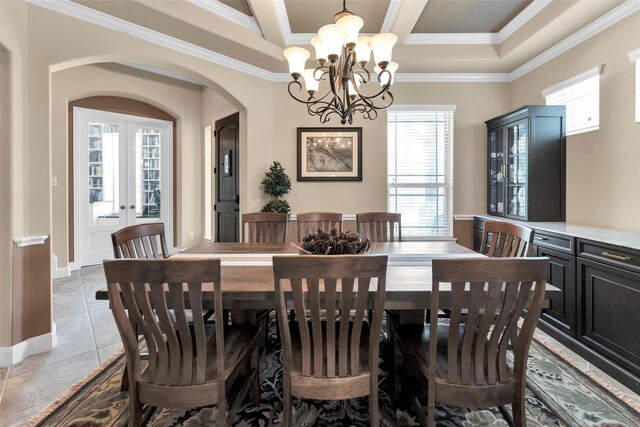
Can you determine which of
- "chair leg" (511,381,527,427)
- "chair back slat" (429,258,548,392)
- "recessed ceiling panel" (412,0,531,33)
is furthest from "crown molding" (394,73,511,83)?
"chair leg" (511,381,527,427)

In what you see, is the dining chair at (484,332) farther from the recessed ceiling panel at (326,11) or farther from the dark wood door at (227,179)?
the dark wood door at (227,179)

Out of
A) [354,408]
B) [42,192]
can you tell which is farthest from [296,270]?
[42,192]

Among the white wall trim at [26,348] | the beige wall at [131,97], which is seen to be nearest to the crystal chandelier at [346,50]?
the white wall trim at [26,348]

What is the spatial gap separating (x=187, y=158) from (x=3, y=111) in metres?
3.57

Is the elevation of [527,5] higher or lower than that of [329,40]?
higher

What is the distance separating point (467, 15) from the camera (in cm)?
339

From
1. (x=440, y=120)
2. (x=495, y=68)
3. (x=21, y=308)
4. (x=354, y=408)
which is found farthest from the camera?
(x=440, y=120)

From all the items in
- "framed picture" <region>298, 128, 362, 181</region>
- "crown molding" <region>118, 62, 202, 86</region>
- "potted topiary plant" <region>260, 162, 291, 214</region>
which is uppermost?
"crown molding" <region>118, 62, 202, 86</region>

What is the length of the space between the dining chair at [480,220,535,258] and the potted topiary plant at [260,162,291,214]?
8.03 feet

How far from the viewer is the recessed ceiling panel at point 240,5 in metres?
3.20

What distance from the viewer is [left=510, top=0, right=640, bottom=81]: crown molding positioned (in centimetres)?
272

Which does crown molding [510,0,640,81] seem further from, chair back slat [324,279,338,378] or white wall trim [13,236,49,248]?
white wall trim [13,236,49,248]

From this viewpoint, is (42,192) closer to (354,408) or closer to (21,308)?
(21,308)

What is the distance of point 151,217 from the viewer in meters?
5.84
